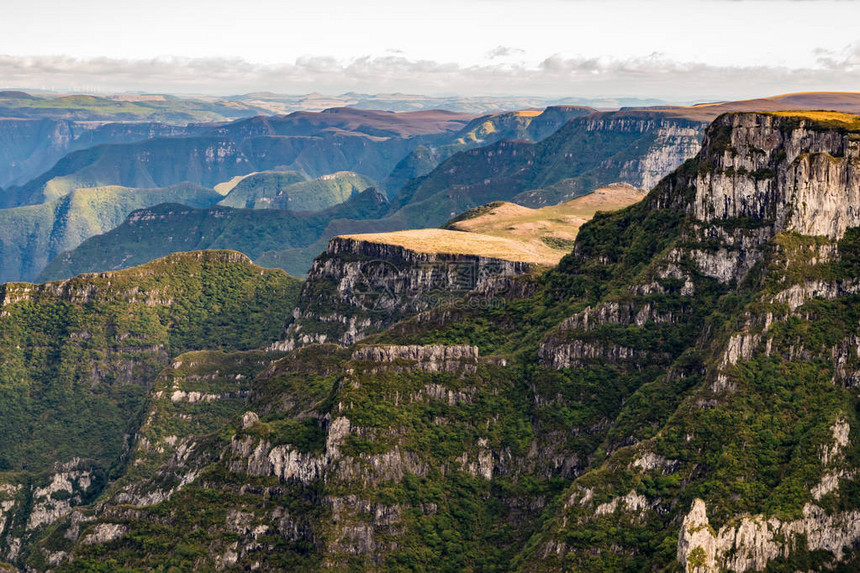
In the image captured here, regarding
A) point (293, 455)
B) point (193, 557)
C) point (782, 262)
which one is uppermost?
point (782, 262)

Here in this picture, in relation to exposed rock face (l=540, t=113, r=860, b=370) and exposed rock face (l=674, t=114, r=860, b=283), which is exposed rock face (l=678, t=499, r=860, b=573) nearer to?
exposed rock face (l=540, t=113, r=860, b=370)

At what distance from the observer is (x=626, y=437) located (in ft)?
572

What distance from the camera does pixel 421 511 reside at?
17700cm

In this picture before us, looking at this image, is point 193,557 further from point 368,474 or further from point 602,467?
point 602,467

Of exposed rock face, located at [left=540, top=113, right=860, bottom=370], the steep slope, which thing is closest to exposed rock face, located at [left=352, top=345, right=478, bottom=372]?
the steep slope

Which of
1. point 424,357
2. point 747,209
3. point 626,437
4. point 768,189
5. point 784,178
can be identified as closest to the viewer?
point 626,437

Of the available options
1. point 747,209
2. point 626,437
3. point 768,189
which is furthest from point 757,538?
point 768,189

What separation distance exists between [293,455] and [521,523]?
3307 cm

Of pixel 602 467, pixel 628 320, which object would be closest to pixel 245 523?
pixel 602 467

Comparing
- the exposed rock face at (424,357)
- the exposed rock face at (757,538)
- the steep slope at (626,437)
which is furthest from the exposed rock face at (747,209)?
the exposed rock face at (757,538)

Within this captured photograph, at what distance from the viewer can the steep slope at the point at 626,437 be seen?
154m

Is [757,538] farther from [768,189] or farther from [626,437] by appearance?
[768,189]

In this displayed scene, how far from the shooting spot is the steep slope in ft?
504

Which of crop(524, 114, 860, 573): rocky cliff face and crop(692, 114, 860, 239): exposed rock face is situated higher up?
crop(692, 114, 860, 239): exposed rock face
